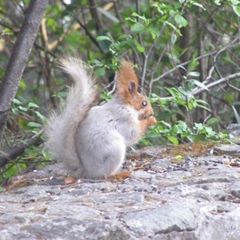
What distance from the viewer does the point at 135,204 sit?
2967 millimetres

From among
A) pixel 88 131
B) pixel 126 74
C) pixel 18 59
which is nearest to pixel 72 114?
pixel 88 131

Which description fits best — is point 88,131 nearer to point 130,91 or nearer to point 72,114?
point 72,114

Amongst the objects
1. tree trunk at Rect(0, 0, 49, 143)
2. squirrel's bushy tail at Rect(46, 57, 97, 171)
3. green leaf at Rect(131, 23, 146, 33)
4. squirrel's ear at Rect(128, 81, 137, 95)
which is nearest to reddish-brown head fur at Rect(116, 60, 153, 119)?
squirrel's ear at Rect(128, 81, 137, 95)

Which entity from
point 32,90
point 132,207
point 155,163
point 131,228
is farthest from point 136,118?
point 32,90

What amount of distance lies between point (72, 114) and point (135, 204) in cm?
96

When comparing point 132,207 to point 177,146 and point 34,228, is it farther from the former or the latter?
point 177,146

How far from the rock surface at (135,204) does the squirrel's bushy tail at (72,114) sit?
5.3 inches

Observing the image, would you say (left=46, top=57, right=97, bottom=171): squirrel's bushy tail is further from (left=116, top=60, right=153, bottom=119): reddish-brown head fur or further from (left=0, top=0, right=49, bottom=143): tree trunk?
(left=0, top=0, right=49, bottom=143): tree trunk

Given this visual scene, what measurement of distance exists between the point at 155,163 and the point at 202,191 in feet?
2.99

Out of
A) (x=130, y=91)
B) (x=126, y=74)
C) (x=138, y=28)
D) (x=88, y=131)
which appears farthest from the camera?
(x=138, y=28)

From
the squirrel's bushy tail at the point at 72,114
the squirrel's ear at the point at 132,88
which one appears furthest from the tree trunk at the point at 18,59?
the squirrel's ear at the point at 132,88

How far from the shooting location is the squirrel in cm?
375

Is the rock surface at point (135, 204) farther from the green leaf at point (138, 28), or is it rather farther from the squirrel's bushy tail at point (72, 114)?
the green leaf at point (138, 28)

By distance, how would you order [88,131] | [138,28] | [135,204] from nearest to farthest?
[135,204], [88,131], [138,28]
